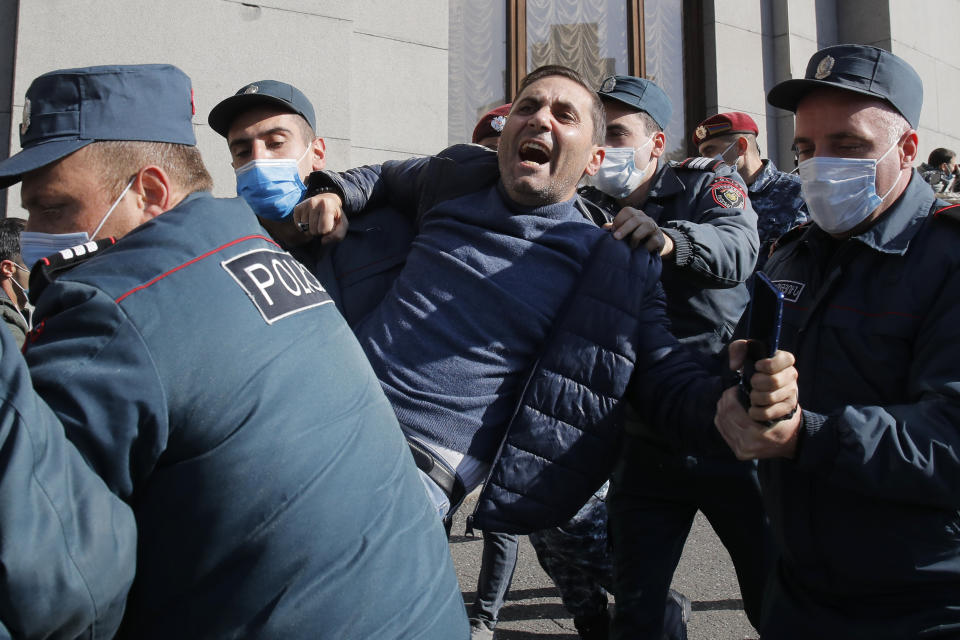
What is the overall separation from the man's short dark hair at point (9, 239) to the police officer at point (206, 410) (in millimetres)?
3113

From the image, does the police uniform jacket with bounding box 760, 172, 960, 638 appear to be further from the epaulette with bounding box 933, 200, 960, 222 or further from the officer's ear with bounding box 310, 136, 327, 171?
the officer's ear with bounding box 310, 136, 327, 171

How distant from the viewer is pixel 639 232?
2.44 metres

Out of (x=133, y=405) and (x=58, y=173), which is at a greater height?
(x=58, y=173)

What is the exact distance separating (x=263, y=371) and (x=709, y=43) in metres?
7.69

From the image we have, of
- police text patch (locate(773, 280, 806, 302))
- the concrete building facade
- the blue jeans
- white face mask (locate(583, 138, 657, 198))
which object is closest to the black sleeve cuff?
police text patch (locate(773, 280, 806, 302))

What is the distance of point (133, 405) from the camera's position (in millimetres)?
1243

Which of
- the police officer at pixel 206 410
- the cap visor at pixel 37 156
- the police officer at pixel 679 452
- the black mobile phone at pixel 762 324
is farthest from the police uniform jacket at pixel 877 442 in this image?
the cap visor at pixel 37 156

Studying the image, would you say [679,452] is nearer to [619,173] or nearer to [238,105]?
[619,173]

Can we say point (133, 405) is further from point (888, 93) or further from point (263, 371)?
point (888, 93)

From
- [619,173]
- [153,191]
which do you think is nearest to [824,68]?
[619,173]

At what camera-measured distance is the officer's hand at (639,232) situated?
2443 millimetres

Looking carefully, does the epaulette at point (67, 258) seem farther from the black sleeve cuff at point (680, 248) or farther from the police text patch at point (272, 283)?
the black sleeve cuff at point (680, 248)

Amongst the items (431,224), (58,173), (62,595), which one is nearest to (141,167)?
(58,173)

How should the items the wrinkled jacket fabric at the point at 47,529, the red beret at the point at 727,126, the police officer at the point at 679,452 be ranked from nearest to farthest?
the wrinkled jacket fabric at the point at 47,529
the police officer at the point at 679,452
the red beret at the point at 727,126
